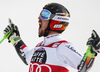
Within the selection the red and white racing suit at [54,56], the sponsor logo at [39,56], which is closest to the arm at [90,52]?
the red and white racing suit at [54,56]

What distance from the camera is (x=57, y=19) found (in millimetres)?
3422

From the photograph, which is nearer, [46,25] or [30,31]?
[46,25]

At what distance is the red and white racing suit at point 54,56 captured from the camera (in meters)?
3.13

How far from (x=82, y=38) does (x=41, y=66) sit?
8.11 ft

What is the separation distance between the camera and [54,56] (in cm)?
328

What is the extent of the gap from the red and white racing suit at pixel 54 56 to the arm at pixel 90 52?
10 cm

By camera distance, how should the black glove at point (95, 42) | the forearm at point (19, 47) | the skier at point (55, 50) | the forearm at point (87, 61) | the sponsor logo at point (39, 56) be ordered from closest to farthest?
the black glove at point (95, 42)
the forearm at point (87, 61)
the skier at point (55, 50)
the sponsor logo at point (39, 56)
the forearm at point (19, 47)

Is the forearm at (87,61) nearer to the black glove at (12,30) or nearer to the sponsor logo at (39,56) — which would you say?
the sponsor logo at (39,56)

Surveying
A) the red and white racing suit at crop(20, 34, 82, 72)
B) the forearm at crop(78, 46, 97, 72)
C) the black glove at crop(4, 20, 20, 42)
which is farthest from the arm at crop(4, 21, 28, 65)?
the forearm at crop(78, 46, 97, 72)

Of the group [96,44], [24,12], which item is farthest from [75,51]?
[24,12]

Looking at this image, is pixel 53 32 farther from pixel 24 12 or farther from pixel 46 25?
pixel 24 12

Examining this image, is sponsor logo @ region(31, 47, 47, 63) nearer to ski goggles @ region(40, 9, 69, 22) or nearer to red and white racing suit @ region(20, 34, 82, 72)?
red and white racing suit @ region(20, 34, 82, 72)

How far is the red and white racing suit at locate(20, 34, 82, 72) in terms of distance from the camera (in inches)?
123

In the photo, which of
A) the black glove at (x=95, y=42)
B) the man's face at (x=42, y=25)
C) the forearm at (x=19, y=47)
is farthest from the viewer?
the forearm at (x=19, y=47)
